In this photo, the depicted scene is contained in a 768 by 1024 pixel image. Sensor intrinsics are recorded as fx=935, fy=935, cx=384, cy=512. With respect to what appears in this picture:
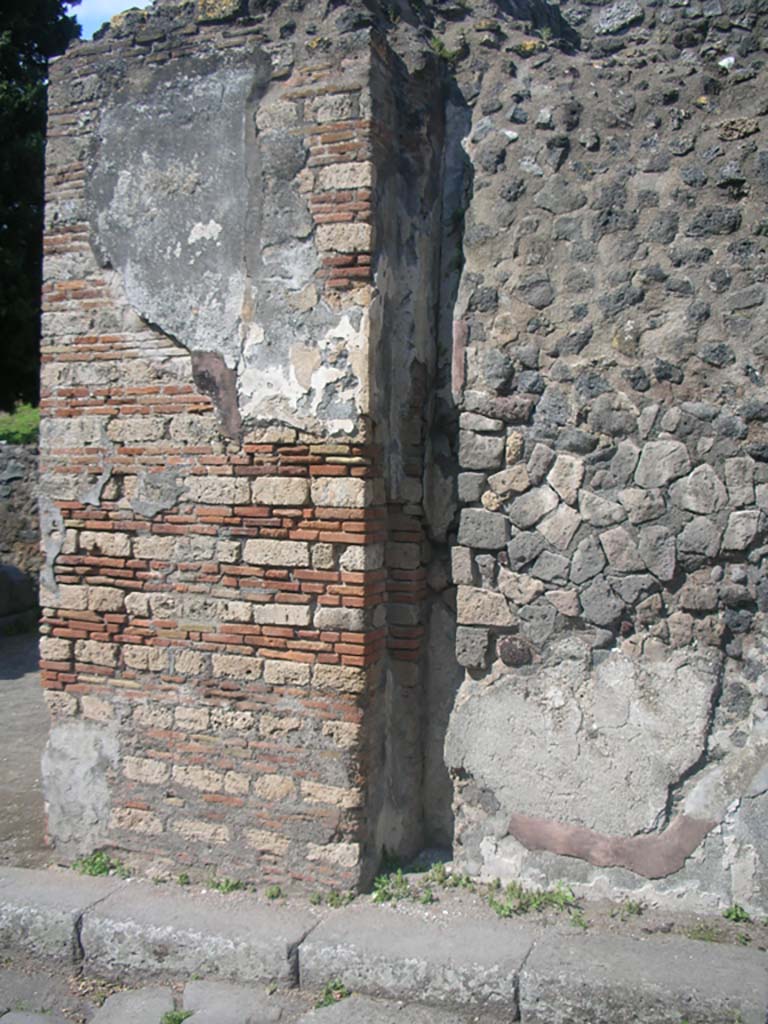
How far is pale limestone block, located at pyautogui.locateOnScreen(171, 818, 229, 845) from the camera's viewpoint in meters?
3.94

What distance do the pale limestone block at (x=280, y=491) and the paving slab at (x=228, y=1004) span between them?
1.84m

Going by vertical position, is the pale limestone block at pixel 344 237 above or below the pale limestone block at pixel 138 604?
above

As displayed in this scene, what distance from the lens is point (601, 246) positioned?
3773 millimetres

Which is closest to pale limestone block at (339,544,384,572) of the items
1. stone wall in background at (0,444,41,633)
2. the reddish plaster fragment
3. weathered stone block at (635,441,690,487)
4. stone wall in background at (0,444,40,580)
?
weathered stone block at (635,441,690,487)

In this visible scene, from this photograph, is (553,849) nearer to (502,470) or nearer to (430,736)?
(430,736)

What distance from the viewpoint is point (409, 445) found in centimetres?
400

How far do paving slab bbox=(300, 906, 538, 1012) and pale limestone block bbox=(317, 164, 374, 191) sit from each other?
287 cm

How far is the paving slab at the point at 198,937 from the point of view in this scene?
137 inches

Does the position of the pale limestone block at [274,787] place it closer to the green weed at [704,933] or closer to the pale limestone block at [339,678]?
the pale limestone block at [339,678]

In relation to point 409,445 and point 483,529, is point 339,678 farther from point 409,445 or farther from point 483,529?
point 409,445

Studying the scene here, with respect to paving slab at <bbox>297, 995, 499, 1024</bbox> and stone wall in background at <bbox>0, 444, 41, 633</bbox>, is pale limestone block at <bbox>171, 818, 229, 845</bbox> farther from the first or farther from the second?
stone wall in background at <bbox>0, 444, 41, 633</bbox>

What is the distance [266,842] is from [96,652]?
3.68ft

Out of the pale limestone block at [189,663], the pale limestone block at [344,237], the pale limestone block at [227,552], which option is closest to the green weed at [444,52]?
the pale limestone block at [344,237]

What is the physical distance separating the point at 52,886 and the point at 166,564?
1440 mm
